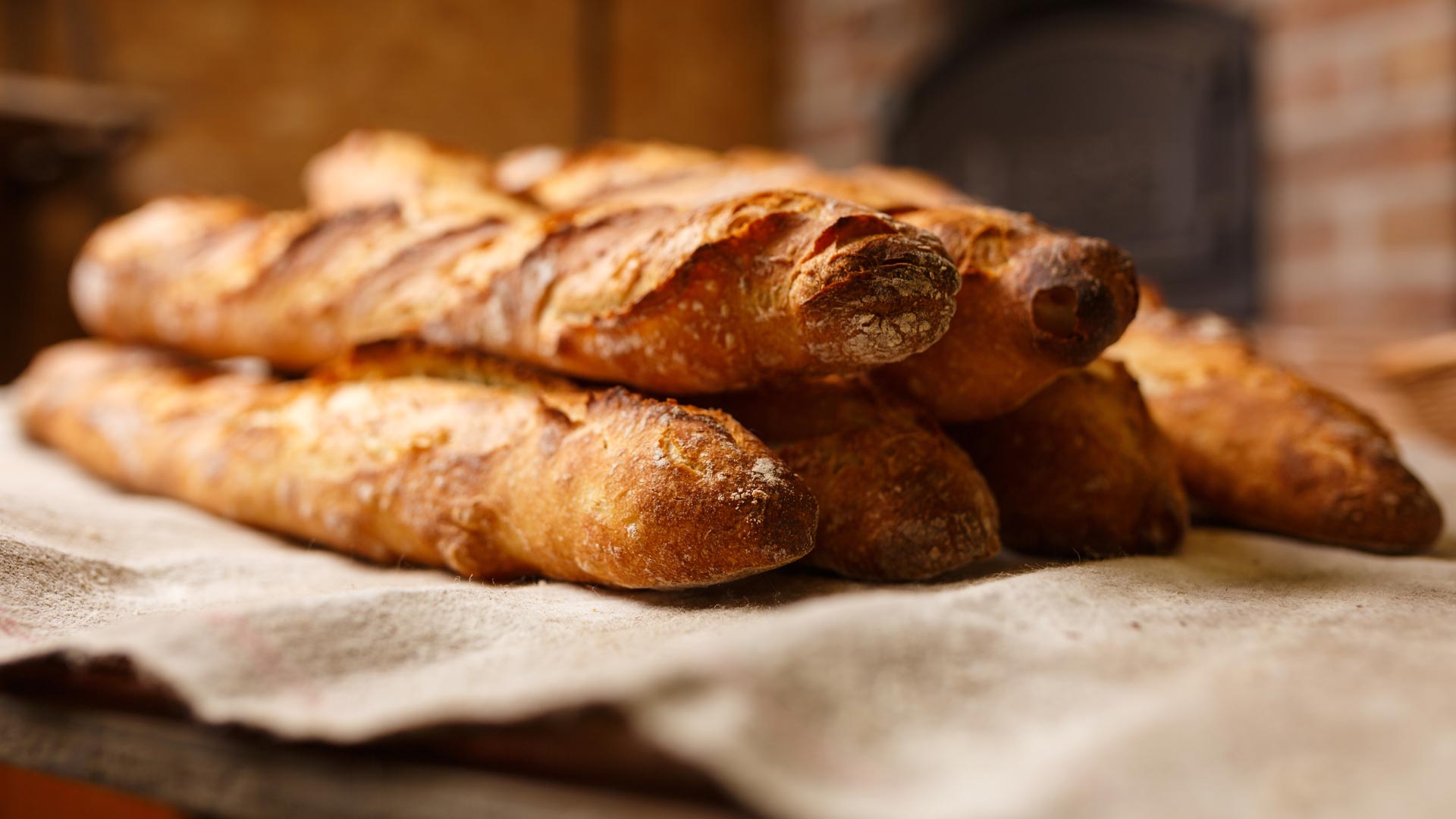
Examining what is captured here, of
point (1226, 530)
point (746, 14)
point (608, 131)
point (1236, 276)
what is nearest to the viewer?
point (1226, 530)

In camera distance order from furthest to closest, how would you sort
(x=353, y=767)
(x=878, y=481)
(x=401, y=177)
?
1. (x=401, y=177)
2. (x=878, y=481)
3. (x=353, y=767)

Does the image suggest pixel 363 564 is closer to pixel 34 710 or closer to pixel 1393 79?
pixel 34 710

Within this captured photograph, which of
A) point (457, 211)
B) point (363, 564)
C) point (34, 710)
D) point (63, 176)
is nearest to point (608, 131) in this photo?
point (63, 176)

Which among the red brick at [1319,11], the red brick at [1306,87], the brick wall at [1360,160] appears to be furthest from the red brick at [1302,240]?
the red brick at [1319,11]

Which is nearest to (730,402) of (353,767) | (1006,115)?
(353,767)

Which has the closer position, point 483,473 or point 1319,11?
point 483,473

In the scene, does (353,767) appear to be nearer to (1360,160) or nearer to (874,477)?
(874,477)

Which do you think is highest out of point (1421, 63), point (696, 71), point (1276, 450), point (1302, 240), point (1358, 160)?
point (1421, 63)
